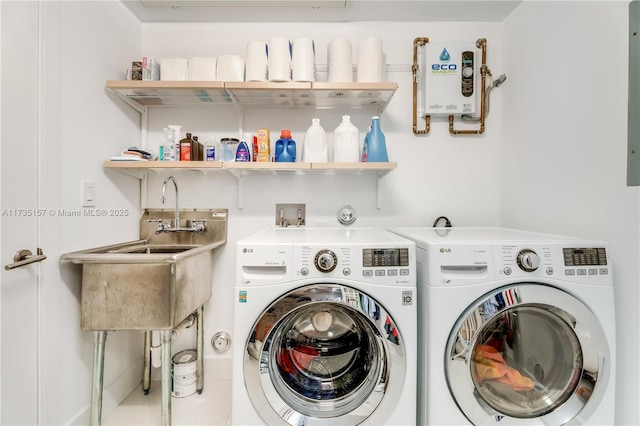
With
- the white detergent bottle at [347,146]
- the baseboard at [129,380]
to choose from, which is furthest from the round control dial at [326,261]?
the baseboard at [129,380]

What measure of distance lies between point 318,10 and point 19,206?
6.09ft

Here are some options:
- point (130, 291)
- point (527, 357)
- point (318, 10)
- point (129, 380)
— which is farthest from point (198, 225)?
point (527, 357)

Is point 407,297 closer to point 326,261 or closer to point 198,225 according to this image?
point 326,261

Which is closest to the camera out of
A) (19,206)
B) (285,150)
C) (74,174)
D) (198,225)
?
(19,206)

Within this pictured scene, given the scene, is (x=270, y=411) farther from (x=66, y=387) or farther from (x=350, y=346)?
(x=66, y=387)

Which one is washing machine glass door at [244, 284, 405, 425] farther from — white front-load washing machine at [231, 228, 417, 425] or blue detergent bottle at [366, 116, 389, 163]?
blue detergent bottle at [366, 116, 389, 163]

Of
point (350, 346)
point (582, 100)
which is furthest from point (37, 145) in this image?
point (582, 100)

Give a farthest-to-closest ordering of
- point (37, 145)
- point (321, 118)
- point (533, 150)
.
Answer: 1. point (321, 118)
2. point (533, 150)
3. point (37, 145)

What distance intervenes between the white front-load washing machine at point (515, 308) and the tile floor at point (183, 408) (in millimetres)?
1156

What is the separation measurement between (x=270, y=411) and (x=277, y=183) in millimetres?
1306

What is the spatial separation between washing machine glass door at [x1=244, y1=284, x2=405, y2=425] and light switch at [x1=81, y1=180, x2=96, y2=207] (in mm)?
1115

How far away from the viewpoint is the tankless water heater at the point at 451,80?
6.45ft

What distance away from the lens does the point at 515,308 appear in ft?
3.96

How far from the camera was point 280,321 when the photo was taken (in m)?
1.18
